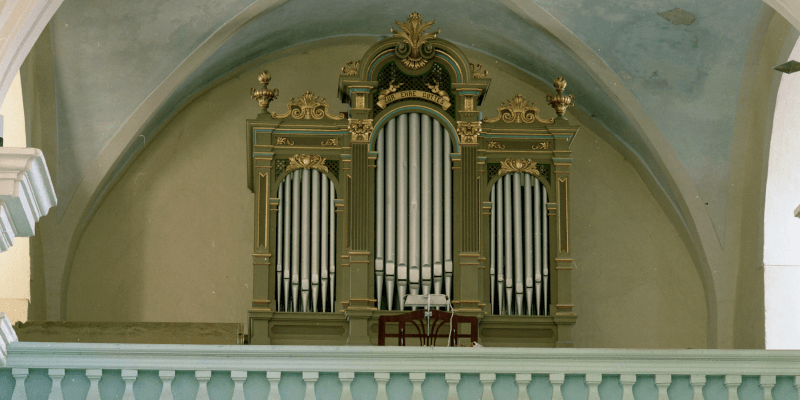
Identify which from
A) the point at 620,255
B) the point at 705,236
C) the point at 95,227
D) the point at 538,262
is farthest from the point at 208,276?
the point at 705,236

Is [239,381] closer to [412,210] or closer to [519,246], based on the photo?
[412,210]

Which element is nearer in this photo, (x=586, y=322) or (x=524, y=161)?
(x=524, y=161)

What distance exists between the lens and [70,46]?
9.12m

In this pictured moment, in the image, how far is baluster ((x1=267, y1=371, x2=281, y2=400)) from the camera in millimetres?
6102

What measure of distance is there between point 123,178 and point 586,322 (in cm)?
404

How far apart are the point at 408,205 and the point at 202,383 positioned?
10.0 ft

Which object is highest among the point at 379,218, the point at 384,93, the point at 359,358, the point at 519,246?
the point at 384,93

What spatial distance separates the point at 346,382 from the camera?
20.2ft

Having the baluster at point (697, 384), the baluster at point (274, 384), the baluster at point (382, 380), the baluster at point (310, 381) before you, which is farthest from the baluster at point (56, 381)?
the baluster at point (697, 384)

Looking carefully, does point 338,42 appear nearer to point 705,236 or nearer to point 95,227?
point 95,227

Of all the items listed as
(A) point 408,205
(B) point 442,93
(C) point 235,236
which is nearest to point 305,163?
(A) point 408,205

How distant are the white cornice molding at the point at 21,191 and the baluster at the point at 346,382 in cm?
172

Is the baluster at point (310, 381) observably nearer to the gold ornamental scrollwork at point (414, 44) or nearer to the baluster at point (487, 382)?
the baluster at point (487, 382)

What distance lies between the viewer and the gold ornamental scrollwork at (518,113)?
29.7 feet
